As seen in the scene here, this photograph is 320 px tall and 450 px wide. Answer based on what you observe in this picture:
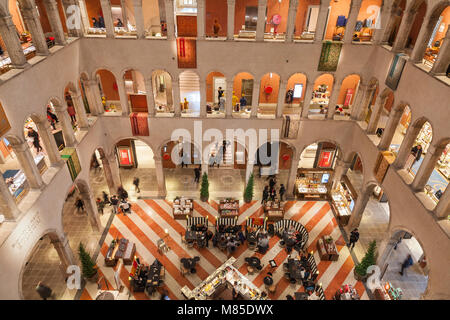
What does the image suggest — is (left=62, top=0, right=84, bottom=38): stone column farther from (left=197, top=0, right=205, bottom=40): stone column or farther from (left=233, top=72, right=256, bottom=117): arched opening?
(left=233, top=72, right=256, bottom=117): arched opening

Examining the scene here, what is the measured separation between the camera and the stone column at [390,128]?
16.3 meters

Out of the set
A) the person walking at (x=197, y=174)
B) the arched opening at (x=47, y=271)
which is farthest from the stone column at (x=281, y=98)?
the arched opening at (x=47, y=271)

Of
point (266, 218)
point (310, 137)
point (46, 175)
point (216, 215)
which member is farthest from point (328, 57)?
point (46, 175)

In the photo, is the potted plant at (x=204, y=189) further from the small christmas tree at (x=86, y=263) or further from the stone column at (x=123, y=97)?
the small christmas tree at (x=86, y=263)

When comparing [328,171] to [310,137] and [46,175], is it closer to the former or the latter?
[310,137]

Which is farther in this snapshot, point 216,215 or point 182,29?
point 216,215

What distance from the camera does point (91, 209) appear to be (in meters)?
19.4

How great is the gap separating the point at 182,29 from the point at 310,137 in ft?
35.4

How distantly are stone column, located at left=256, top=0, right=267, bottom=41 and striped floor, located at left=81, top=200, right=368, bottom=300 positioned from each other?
11.6 m

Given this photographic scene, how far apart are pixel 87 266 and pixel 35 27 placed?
38.7 ft

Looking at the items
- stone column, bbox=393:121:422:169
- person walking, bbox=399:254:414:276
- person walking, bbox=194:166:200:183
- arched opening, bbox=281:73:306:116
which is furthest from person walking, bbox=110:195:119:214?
person walking, bbox=399:254:414:276

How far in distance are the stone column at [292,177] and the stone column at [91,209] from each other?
13.4 metres
